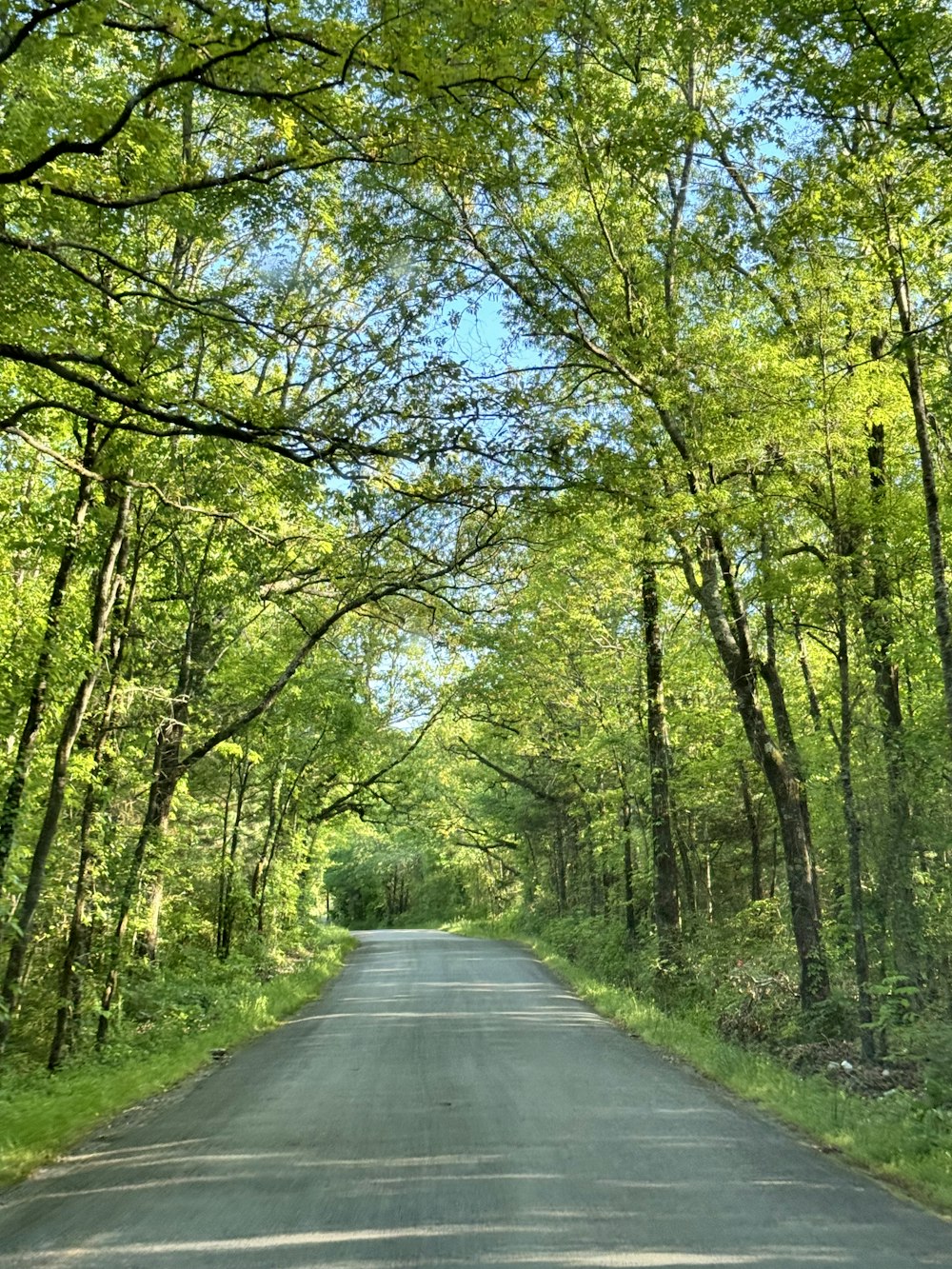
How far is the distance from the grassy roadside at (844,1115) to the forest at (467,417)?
25.1 inches

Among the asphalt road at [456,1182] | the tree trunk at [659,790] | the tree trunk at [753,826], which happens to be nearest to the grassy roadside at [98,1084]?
the asphalt road at [456,1182]

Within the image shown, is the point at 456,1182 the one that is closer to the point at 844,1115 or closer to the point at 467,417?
the point at 844,1115

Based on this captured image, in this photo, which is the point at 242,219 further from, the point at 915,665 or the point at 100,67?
the point at 915,665

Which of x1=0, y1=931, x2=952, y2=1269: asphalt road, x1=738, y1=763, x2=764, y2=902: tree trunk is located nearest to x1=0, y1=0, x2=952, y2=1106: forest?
x1=0, y1=931, x2=952, y2=1269: asphalt road

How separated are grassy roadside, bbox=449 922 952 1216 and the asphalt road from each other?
0.23 m

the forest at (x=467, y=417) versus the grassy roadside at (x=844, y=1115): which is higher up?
the forest at (x=467, y=417)

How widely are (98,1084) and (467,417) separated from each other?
732cm

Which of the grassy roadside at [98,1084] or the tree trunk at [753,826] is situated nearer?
the grassy roadside at [98,1084]

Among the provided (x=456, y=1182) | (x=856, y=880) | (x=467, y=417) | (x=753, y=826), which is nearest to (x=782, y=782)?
(x=856, y=880)

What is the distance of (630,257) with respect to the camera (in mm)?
11852

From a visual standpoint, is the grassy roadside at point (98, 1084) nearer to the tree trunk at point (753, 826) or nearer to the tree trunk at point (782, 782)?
the tree trunk at point (782, 782)

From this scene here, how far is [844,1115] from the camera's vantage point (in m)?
6.88

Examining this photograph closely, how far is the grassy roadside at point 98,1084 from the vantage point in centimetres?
620

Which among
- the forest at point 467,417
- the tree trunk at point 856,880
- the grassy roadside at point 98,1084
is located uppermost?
the forest at point 467,417
